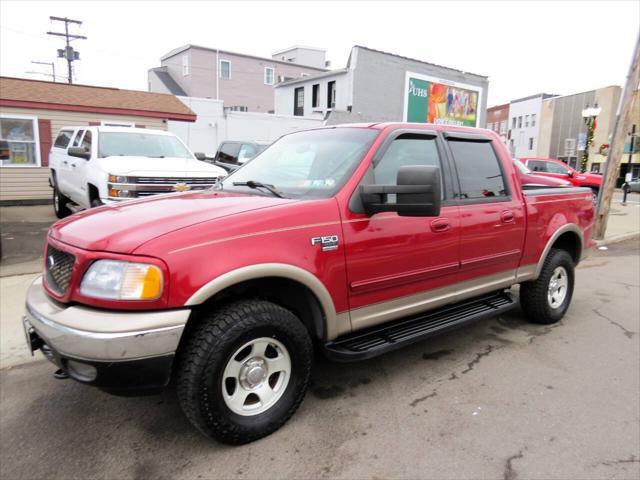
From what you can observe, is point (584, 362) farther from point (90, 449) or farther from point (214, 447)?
point (90, 449)

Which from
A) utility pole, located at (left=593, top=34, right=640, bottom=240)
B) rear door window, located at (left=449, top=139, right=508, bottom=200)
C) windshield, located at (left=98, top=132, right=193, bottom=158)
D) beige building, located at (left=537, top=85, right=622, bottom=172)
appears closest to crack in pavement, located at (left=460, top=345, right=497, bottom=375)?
rear door window, located at (left=449, top=139, right=508, bottom=200)

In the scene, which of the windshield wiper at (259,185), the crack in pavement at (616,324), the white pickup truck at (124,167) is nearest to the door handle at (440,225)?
the windshield wiper at (259,185)

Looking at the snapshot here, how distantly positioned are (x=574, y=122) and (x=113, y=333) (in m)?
62.2

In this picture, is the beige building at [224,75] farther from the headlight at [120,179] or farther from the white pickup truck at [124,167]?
the headlight at [120,179]

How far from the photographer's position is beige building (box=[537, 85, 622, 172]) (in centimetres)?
5009

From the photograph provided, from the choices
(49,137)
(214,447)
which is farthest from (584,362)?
(49,137)

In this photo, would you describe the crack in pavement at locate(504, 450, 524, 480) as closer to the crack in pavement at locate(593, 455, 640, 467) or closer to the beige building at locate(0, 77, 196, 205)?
the crack in pavement at locate(593, 455, 640, 467)

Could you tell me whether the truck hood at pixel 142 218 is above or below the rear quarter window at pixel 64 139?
below

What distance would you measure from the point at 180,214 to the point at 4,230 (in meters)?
8.25

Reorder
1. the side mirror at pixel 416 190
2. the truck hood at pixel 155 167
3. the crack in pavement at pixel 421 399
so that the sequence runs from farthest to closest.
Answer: the truck hood at pixel 155 167 < the crack in pavement at pixel 421 399 < the side mirror at pixel 416 190

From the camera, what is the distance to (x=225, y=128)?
2555 centimetres

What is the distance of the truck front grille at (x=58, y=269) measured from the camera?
8.32 feet

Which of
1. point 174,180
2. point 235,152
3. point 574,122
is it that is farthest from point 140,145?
point 574,122

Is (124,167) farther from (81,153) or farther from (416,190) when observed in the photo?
(416,190)
